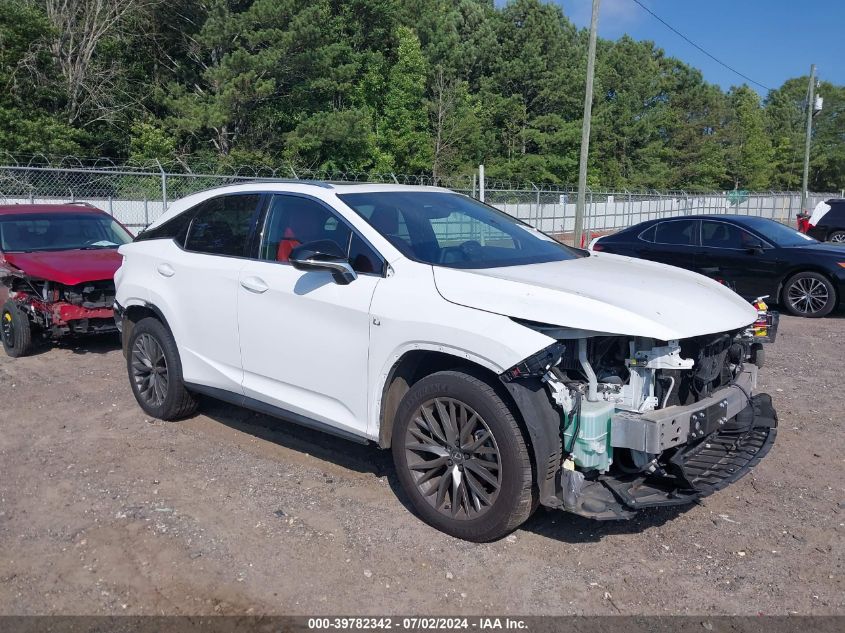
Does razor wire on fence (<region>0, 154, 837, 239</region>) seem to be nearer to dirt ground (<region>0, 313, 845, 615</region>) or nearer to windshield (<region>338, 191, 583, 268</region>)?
windshield (<region>338, 191, 583, 268</region>)

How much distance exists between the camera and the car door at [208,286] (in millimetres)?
5133

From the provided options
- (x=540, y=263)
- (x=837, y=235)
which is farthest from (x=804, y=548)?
(x=837, y=235)

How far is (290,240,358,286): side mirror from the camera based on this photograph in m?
4.27

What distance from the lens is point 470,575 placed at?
3672 millimetres

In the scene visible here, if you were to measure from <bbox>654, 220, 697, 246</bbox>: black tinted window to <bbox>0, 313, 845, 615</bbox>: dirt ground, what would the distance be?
596 centimetres

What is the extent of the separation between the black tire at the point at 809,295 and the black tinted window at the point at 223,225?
8.48 m

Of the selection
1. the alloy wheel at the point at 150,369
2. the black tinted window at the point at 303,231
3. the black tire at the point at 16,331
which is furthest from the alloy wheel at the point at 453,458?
the black tire at the point at 16,331

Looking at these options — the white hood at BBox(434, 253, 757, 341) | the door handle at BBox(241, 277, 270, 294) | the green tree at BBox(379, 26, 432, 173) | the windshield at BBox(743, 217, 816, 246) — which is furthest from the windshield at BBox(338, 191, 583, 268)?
the green tree at BBox(379, 26, 432, 173)

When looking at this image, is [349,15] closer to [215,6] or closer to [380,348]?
[215,6]

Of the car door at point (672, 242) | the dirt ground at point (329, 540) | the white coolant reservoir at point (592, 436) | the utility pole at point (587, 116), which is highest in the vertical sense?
the utility pole at point (587, 116)

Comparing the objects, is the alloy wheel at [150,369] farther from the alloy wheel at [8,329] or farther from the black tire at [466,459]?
the alloy wheel at [8,329]

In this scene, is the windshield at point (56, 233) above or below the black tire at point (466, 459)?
above

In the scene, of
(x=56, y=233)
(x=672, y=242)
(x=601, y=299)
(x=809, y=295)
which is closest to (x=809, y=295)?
(x=809, y=295)

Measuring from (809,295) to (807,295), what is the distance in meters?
0.03
